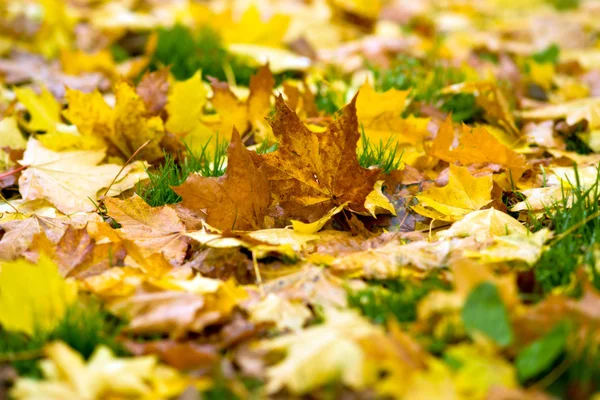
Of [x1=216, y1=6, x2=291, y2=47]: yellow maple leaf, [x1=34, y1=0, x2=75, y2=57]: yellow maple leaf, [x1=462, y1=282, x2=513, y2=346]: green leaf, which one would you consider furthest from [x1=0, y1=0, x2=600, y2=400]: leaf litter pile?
[x1=34, y1=0, x2=75, y2=57]: yellow maple leaf

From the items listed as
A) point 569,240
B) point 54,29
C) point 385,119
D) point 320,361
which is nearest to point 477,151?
point 385,119

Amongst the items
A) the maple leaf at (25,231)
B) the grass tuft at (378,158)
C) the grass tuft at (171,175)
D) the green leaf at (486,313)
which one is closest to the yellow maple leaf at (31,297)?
the maple leaf at (25,231)

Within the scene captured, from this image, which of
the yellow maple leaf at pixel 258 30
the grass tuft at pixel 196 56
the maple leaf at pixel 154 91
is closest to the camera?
the maple leaf at pixel 154 91

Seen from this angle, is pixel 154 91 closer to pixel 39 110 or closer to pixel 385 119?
pixel 39 110

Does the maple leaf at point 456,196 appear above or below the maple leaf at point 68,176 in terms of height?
above

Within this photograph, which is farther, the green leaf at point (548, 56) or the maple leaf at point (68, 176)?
the green leaf at point (548, 56)

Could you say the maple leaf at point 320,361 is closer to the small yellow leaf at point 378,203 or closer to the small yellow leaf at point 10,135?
the small yellow leaf at point 378,203

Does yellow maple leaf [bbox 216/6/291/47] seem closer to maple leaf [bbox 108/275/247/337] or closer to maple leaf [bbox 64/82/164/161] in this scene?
maple leaf [bbox 64/82/164/161]

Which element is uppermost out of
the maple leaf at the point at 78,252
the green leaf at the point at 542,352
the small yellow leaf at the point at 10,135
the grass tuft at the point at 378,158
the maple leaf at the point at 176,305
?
the green leaf at the point at 542,352
